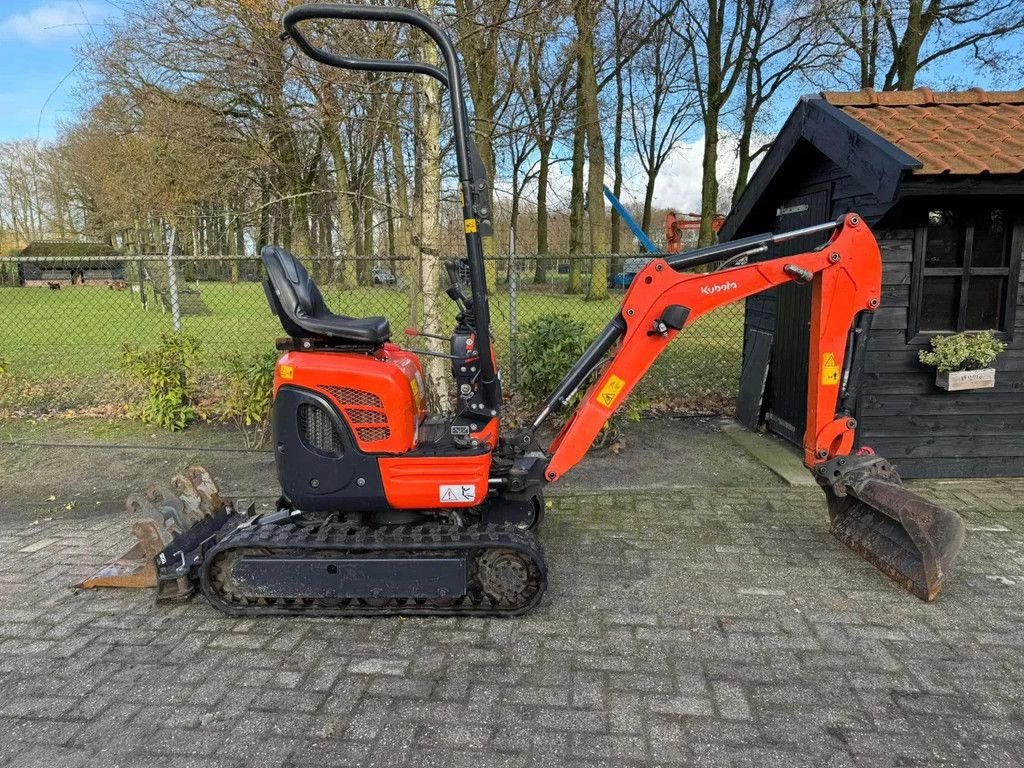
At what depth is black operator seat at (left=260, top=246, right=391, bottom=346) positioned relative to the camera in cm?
350

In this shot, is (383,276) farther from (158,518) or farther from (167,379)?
(158,518)

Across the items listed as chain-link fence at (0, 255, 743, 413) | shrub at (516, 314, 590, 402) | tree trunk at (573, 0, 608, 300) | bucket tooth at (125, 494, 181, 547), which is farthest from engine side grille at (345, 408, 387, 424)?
tree trunk at (573, 0, 608, 300)

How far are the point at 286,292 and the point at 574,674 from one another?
2.33m

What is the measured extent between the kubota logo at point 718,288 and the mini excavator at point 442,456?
0.05 feet

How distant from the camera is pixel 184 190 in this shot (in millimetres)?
14289

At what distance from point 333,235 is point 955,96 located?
652cm

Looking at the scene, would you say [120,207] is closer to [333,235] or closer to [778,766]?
[333,235]

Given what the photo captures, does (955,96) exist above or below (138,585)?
above

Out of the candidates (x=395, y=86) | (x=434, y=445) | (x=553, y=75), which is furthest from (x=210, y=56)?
(x=553, y=75)

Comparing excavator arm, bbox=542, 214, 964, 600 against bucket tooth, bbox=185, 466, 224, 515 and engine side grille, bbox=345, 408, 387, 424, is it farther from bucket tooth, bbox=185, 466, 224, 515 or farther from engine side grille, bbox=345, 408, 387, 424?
bucket tooth, bbox=185, 466, 224, 515

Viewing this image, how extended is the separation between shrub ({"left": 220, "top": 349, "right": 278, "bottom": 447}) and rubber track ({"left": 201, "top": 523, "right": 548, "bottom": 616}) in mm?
3119

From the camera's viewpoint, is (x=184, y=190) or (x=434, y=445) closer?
(x=434, y=445)

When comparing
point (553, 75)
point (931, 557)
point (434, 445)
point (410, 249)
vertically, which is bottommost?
point (931, 557)

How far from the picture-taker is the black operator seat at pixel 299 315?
3.50m
